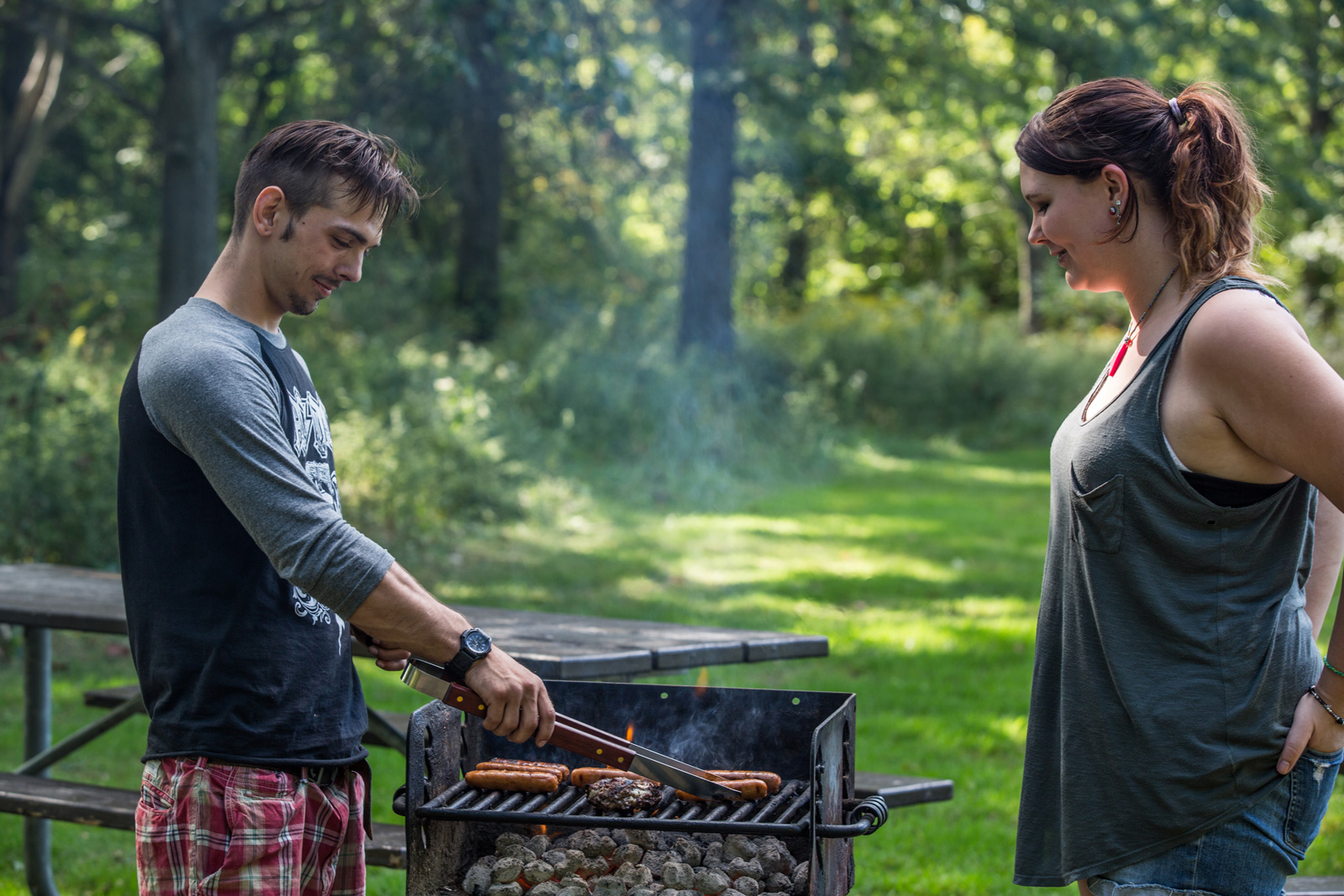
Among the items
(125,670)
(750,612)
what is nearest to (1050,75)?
(750,612)

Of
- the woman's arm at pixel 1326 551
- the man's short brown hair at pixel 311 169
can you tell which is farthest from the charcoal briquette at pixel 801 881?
the man's short brown hair at pixel 311 169

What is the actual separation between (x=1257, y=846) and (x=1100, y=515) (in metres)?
0.56

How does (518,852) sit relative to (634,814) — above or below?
below

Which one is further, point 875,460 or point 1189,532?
point 875,460

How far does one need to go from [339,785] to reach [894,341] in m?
16.1

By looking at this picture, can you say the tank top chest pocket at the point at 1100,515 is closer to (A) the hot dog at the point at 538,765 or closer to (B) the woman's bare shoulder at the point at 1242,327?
(B) the woman's bare shoulder at the point at 1242,327

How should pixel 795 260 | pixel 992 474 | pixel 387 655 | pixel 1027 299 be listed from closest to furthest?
1. pixel 387 655
2. pixel 992 474
3. pixel 1027 299
4. pixel 795 260

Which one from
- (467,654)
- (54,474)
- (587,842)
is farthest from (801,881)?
(54,474)

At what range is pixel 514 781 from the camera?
8.25 ft

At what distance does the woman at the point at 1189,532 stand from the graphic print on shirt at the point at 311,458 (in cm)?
132

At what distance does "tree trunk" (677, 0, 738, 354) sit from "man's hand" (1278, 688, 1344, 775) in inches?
468

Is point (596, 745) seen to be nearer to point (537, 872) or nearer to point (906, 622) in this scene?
point (537, 872)

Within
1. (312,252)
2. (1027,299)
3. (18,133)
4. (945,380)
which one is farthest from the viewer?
(1027,299)

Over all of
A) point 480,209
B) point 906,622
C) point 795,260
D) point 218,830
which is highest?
point 795,260
